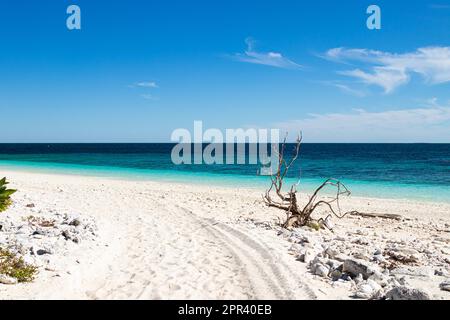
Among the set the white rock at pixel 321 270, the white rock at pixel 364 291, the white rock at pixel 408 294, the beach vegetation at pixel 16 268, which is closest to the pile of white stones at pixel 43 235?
the beach vegetation at pixel 16 268

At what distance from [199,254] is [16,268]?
3753mm

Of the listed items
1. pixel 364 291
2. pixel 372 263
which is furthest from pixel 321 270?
pixel 372 263

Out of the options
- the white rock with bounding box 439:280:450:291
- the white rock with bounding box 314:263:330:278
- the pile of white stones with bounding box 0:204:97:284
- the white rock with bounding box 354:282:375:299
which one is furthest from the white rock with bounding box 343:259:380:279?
the pile of white stones with bounding box 0:204:97:284

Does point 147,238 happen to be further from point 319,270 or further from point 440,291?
point 440,291

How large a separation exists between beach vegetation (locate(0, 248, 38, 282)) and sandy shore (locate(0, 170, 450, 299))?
6.7 inches

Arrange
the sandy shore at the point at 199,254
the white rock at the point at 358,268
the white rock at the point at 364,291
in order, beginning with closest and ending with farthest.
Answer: the white rock at the point at 364,291 < the sandy shore at the point at 199,254 < the white rock at the point at 358,268

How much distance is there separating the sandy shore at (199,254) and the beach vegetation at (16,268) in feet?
0.56

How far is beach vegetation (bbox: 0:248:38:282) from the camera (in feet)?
20.0

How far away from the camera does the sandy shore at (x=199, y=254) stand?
6254 mm

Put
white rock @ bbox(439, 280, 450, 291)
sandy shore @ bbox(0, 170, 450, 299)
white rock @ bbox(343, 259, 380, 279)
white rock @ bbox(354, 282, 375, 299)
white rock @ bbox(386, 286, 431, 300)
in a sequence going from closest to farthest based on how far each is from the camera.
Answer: white rock @ bbox(386, 286, 431, 300), white rock @ bbox(354, 282, 375, 299), sandy shore @ bbox(0, 170, 450, 299), white rock @ bbox(439, 280, 450, 291), white rock @ bbox(343, 259, 380, 279)

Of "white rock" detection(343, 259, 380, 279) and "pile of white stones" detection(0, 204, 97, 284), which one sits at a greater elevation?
"pile of white stones" detection(0, 204, 97, 284)

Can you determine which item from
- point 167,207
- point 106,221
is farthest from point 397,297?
point 167,207

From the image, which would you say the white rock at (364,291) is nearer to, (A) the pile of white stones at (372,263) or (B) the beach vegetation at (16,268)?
(A) the pile of white stones at (372,263)

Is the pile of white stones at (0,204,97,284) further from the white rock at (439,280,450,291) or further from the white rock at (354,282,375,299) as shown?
the white rock at (439,280,450,291)
